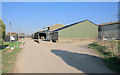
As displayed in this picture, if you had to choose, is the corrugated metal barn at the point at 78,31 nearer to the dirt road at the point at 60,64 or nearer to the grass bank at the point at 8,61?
the grass bank at the point at 8,61

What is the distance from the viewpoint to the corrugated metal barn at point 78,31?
24266 millimetres

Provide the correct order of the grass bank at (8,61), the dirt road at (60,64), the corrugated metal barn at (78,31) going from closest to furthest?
1. the dirt road at (60,64)
2. the grass bank at (8,61)
3. the corrugated metal barn at (78,31)

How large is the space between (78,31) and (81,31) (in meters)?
0.76

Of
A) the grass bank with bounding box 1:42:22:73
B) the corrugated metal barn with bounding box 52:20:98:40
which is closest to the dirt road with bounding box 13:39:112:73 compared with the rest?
the grass bank with bounding box 1:42:22:73

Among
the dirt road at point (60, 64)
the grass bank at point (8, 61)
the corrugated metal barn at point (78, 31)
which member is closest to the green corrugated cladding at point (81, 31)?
the corrugated metal barn at point (78, 31)

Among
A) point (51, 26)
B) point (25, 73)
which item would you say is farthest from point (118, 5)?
point (51, 26)

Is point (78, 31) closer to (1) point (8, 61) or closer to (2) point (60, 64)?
(2) point (60, 64)

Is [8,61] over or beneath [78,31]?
beneath

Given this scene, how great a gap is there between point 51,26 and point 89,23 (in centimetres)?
2440

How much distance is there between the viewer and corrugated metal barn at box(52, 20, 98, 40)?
79.6ft

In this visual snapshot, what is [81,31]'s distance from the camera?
83.7 feet

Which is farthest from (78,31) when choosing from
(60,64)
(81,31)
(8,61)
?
(8,61)

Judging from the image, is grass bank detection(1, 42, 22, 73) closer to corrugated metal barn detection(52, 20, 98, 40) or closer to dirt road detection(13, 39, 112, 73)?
dirt road detection(13, 39, 112, 73)

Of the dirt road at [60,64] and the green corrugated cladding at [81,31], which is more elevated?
the green corrugated cladding at [81,31]
